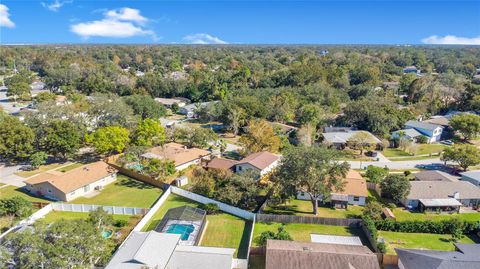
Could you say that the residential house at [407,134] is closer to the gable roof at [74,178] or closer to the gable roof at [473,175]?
the gable roof at [473,175]

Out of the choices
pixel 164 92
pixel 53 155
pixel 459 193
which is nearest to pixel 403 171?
pixel 459 193

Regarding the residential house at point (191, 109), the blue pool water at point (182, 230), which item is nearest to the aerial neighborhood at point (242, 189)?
the blue pool water at point (182, 230)

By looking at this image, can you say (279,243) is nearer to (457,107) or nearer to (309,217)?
(309,217)

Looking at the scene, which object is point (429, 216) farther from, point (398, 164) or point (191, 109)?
point (191, 109)

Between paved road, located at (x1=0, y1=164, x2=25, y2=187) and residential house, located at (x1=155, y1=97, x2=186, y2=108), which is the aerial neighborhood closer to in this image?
paved road, located at (x1=0, y1=164, x2=25, y2=187)

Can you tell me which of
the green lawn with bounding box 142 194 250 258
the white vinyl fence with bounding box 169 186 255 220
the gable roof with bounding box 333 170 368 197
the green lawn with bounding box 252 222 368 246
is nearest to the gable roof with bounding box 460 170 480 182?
the gable roof with bounding box 333 170 368 197

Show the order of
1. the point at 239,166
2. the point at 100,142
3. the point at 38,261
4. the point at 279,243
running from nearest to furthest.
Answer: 1. the point at 38,261
2. the point at 279,243
3. the point at 239,166
4. the point at 100,142
